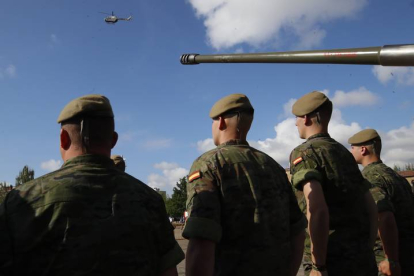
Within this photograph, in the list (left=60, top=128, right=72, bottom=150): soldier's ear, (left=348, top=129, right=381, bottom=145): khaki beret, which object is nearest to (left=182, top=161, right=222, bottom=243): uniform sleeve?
(left=60, top=128, right=72, bottom=150): soldier's ear

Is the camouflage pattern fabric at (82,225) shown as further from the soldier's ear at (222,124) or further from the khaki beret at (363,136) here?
the khaki beret at (363,136)

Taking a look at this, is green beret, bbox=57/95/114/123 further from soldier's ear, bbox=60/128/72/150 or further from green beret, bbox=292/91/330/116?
green beret, bbox=292/91/330/116

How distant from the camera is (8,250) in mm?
2098

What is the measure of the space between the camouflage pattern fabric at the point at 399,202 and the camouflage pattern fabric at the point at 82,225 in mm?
3714

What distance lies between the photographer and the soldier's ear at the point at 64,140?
2.51 meters

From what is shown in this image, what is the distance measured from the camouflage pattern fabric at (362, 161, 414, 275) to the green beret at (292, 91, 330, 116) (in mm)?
1732

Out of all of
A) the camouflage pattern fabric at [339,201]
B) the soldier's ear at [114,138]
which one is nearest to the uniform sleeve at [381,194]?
the camouflage pattern fabric at [339,201]

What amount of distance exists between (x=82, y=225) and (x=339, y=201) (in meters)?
2.53

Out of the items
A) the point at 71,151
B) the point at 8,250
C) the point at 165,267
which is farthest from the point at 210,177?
the point at 8,250

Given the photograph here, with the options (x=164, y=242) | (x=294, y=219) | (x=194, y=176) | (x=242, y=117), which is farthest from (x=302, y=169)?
(x=164, y=242)

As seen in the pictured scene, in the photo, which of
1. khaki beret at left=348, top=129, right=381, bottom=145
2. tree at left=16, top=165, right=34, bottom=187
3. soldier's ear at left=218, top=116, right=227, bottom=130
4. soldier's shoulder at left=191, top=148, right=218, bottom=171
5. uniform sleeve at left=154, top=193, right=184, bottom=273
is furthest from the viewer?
tree at left=16, top=165, right=34, bottom=187

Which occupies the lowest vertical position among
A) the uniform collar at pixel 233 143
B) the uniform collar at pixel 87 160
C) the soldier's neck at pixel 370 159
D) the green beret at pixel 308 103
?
the uniform collar at pixel 87 160

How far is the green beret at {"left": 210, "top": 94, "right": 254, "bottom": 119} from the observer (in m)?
3.40

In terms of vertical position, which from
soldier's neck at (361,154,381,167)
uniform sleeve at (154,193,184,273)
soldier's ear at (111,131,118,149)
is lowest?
uniform sleeve at (154,193,184,273)
